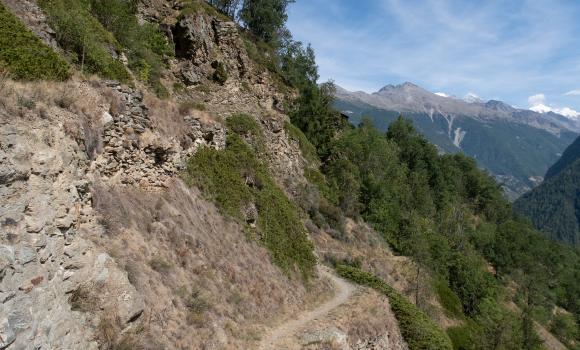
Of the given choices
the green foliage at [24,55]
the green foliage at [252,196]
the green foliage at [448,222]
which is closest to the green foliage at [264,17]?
the green foliage at [448,222]

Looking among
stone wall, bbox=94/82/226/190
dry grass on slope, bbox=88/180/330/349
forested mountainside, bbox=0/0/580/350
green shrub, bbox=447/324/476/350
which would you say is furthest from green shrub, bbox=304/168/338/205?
stone wall, bbox=94/82/226/190

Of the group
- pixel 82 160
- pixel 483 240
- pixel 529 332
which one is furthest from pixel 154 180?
pixel 483 240

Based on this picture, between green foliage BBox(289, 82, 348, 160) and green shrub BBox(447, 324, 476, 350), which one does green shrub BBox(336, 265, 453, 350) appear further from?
green foliage BBox(289, 82, 348, 160)

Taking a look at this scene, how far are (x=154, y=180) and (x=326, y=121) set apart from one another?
4178 centimetres

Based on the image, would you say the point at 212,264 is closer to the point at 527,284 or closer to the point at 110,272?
the point at 110,272

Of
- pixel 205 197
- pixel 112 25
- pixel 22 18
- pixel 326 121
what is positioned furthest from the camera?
pixel 326 121

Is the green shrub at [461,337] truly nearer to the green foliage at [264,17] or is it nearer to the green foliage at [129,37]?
the green foliage at [129,37]

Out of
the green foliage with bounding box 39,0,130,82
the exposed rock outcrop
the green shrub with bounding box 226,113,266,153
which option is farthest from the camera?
the green shrub with bounding box 226,113,266,153

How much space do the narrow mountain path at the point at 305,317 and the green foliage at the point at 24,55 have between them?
12.6m

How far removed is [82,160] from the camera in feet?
41.2

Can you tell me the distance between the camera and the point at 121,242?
516 inches

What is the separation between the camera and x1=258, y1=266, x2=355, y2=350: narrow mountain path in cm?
1711

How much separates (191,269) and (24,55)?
9.53m

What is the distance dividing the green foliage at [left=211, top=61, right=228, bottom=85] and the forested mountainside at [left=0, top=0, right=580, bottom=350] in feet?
0.76
